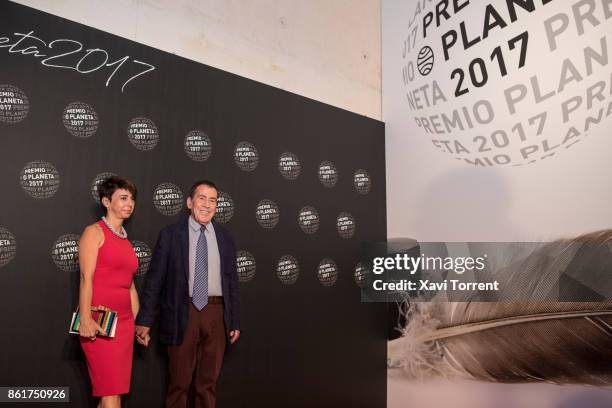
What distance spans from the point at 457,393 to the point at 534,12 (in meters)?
2.68

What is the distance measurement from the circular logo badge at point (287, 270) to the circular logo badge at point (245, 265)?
0.22 meters

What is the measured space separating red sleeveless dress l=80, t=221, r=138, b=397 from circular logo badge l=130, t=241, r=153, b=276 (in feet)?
1.16

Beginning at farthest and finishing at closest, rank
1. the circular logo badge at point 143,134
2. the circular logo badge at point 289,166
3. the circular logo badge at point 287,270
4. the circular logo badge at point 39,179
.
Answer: the circular logo badge at point 289,166
the circular logo badge at point 287,270
the circular logo badge at point 143,134
the circular logo badge at point 39,179

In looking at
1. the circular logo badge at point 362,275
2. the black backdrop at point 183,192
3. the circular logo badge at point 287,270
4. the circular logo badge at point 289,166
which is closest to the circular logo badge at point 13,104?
the black backdrop at point 183,192

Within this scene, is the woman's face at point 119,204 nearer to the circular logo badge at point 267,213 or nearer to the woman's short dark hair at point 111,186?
the woman's short dark hair at point 111,186

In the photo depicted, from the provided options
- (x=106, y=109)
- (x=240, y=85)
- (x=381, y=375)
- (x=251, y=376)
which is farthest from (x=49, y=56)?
Answer: (x=381, y=375)

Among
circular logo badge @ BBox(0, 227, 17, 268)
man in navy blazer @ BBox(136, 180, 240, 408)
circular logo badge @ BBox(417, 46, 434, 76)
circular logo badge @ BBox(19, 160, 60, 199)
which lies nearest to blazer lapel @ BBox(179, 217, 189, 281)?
man in navy blazer @ BBox(136, 180, 240, 408)

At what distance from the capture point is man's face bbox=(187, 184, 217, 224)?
2705mm

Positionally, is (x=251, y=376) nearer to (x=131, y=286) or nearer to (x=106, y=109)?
(x=131, y=286)

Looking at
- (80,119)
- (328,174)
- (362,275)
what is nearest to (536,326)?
(362,275)

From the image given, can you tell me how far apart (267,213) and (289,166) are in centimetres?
41

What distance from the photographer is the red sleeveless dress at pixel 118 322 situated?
7.35ft

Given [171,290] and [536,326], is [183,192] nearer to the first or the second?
[171,290]

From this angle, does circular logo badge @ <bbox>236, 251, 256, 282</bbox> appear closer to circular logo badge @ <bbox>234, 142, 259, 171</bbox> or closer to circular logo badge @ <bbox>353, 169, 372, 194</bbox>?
circular logo badge @ <bbox>234, 142, 259, 171</bbox>
